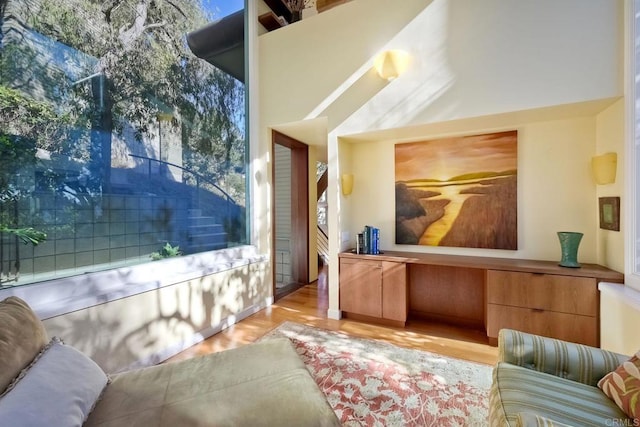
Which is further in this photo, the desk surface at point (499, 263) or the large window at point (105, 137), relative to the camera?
the desk surface at point (499, 263)

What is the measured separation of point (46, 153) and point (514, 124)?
4005 mm

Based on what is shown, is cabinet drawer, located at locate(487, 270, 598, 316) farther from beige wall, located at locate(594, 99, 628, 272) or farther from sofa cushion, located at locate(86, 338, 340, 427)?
sofa cushion, located at locate(86, 338, 340, 427)

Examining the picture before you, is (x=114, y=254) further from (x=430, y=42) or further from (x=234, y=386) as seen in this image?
(x=430, y=42)

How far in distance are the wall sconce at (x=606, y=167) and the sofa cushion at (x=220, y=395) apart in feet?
9.08

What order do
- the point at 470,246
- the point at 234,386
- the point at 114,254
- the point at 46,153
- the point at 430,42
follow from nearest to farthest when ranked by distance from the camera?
1. the point at 234,386
2. the point at 46,153
3. the point at 114,254
4. the point at 430,42
5. the point at 470,246

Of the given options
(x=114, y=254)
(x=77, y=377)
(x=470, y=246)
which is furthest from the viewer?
(x=470, y=246)

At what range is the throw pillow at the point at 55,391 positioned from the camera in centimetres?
86

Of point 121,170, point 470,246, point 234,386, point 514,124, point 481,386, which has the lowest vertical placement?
point 481,386

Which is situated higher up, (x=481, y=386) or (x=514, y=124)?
(x=514, y=124)

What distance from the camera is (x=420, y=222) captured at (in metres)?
3.12

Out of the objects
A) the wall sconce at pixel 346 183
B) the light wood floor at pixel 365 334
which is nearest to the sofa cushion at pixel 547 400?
the light wood floor at pixel 365 334

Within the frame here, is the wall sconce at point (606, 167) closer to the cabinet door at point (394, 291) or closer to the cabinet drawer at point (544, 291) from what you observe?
the cabinet drawer at point (544, 291)

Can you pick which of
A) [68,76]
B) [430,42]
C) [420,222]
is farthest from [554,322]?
[68,76]

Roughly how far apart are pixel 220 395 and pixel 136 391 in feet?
1.31
